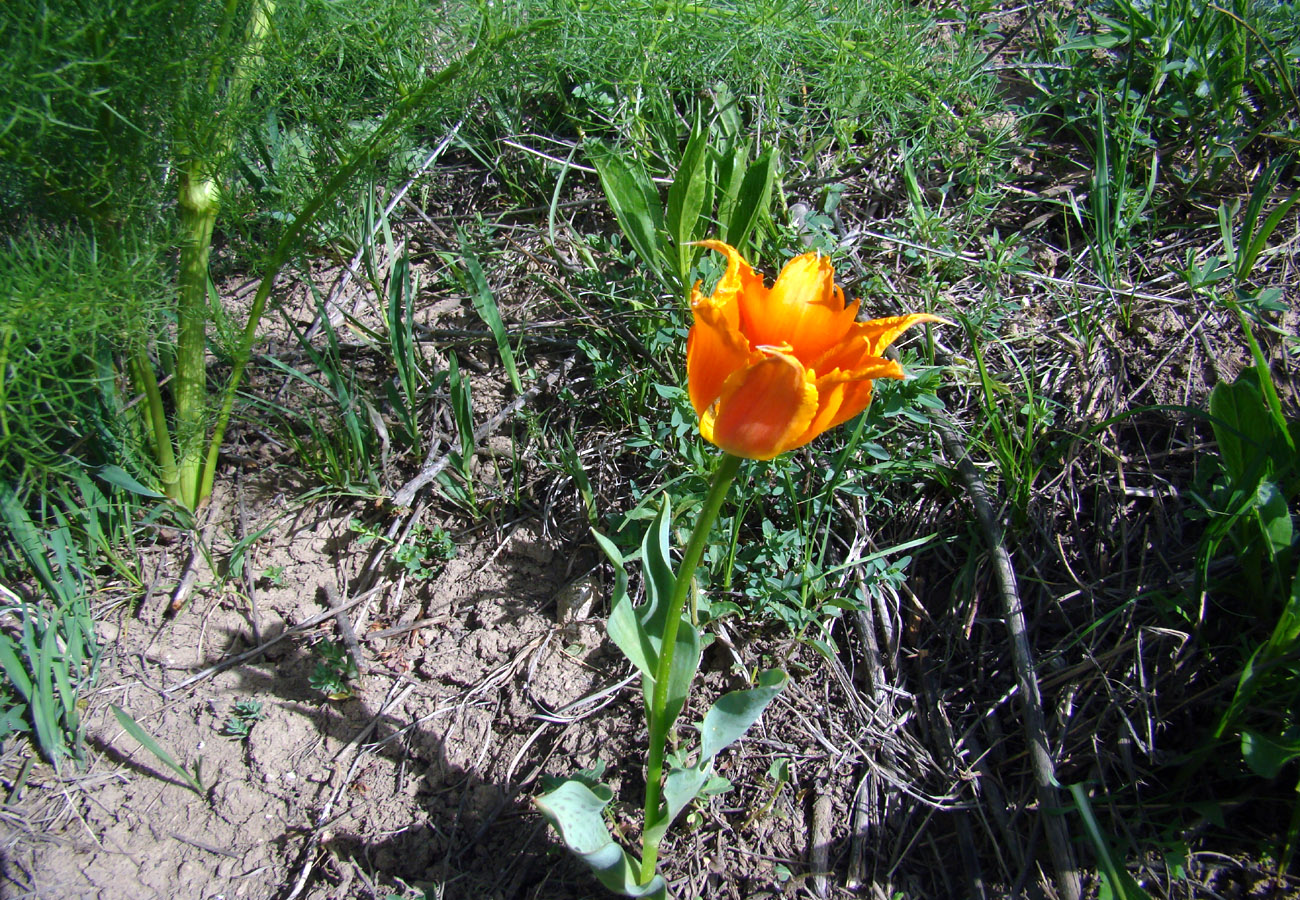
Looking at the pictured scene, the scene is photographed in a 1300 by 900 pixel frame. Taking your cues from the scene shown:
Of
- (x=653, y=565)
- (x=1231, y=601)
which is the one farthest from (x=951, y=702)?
(x=653, y=565)

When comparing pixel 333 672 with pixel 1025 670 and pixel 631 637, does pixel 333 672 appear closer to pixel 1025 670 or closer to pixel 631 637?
pixel 631 637

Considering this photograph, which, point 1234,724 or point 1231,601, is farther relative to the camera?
point 1231,601

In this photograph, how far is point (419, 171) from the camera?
7.97ft

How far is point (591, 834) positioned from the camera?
4.24 ft

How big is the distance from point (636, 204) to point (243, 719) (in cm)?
157

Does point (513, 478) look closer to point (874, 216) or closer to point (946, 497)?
point (946, 497)

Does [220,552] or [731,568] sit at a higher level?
[220,552]

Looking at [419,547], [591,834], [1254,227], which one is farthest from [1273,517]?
[419,547]

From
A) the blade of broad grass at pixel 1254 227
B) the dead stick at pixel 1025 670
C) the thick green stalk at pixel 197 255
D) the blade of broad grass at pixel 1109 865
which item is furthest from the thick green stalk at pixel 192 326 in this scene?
the blade of broad grass at pixel 1254 227

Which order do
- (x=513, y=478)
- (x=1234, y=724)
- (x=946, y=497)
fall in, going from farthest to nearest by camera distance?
(x=513, y=478)
(x=946, y=497)
(x=1234, y=724)

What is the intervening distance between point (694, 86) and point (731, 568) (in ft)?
5.03

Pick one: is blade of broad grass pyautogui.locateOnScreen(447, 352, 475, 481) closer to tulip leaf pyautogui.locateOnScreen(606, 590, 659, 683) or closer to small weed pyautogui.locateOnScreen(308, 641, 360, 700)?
small weed pyautogui.locateOnScreen(308, 641, 360, 700)

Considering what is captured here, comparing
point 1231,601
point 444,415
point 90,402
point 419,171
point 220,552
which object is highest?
point 419,171

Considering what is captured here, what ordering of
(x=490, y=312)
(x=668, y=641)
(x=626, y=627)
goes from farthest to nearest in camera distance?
(x=490, y=312), (x=626, y=627), (x=668, y=641)
